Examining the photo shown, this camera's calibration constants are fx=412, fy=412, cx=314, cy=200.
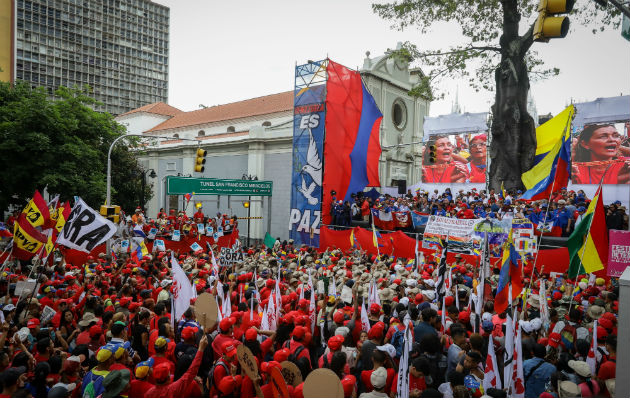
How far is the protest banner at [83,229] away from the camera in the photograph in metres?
8.05

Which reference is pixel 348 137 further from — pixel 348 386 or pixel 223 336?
pixel 348 386

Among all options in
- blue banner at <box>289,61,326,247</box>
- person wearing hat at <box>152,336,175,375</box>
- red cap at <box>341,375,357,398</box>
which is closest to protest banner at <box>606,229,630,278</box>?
red cap at <box>341,375,357,398</box>

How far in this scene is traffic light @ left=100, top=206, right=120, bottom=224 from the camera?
15.1m

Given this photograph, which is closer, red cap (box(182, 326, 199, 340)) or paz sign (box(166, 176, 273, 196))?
red cap (box(182, 326, 199, 340))

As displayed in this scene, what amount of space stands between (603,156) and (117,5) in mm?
70287

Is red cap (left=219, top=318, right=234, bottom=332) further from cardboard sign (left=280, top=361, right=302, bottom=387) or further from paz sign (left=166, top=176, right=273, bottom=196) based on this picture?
paz sign (left=166, top=176, right=273, bottom=196)

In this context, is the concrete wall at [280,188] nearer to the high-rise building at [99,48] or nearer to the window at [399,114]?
the window at [399,114]

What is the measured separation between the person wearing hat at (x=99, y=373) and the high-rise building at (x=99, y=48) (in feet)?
189

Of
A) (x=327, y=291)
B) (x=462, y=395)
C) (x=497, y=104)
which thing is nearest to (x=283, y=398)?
(x=462, y=395)

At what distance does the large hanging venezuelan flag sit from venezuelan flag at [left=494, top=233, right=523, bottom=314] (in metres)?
13.3

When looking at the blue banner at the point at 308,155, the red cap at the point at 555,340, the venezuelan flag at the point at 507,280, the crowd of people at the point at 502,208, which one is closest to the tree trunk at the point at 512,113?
the crowd of people at the point at 502,208

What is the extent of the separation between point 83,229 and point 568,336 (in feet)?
27.7

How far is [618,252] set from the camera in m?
7.56

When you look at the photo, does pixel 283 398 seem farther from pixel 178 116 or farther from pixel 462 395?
pixel 178 116
